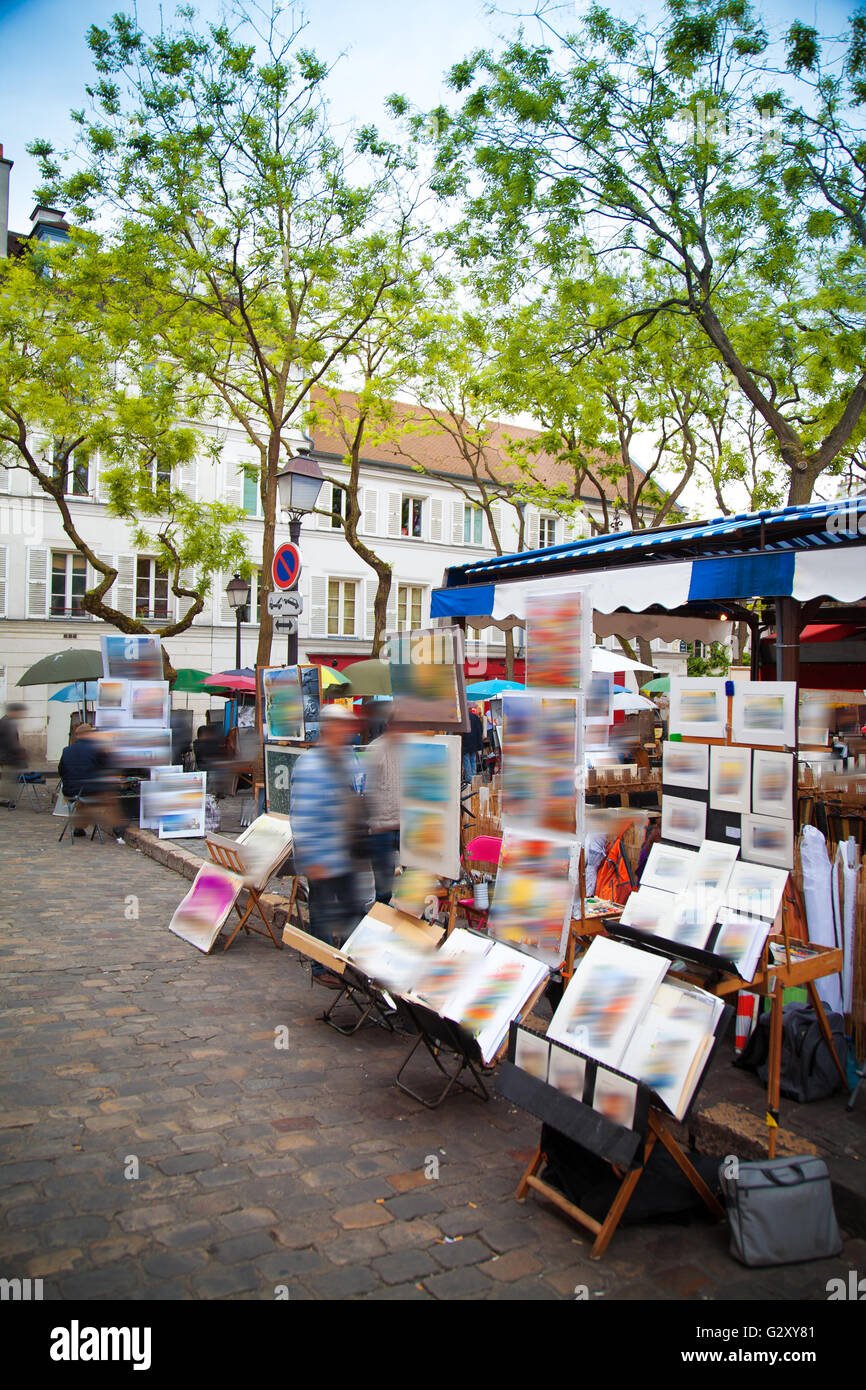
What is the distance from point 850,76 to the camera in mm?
9312

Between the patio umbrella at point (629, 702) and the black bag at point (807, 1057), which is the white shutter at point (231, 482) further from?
the black bag at point (807, 1057)

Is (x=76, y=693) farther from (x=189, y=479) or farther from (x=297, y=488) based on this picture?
(x=189, y=479)

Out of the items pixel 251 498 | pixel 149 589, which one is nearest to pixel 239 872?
pixel 149 589

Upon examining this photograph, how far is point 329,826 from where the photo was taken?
16.6 feet

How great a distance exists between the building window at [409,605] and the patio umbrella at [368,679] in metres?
15.8

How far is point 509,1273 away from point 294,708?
5.44m

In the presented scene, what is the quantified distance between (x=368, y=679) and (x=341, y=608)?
16.0 meters

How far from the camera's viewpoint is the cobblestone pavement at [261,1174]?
273 cm

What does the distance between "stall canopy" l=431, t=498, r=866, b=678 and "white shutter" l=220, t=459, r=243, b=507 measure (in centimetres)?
2120

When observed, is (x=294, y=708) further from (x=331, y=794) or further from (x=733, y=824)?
(x=733, y=824)

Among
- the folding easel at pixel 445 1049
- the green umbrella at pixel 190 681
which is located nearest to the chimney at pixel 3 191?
the green umbrella at pixel 190 681

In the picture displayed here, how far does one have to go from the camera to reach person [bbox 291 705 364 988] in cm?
491

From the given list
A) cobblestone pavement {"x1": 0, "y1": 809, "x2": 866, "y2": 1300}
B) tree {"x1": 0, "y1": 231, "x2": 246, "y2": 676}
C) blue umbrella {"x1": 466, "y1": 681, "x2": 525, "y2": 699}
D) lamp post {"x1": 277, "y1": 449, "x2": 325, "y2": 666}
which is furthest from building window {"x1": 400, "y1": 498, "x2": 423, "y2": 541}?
cobblestone pavement {"x1": 0, "y1": 809, "x2": 866, "y2": 1300}
